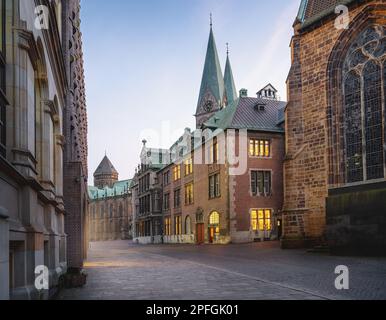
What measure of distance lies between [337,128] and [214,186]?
69.4 ft

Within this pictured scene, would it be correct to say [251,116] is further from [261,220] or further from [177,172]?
[177,172]

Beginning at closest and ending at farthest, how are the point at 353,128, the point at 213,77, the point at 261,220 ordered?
the point at 353,128 < the point at 261,220 < the point at 213,77

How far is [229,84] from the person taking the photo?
81.2 m

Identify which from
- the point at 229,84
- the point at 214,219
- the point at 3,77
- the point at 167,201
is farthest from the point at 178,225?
the point at 3,77

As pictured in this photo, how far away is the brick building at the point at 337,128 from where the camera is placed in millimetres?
22094

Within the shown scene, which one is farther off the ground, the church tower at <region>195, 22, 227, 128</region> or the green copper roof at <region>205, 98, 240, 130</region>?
the church tower at <region>195, 22, 227, 128</region>

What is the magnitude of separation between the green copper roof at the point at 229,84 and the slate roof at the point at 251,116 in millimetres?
30609

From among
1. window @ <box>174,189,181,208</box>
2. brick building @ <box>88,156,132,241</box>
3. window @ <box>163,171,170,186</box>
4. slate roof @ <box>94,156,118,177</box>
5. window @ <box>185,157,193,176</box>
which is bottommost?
brick building @ <box>88,156,132,241</box>

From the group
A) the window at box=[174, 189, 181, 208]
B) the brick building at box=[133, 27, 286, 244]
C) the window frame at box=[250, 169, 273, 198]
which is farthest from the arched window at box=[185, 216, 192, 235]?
the window frame at box=[250, 169, 273, 198]

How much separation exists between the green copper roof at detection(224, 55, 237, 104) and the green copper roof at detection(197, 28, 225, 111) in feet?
10.6

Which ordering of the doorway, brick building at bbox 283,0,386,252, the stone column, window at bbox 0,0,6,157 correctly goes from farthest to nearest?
the doorway → brick building at bbox 283,0,386,252 → window at bbox 0,0,6,157 → the stone column

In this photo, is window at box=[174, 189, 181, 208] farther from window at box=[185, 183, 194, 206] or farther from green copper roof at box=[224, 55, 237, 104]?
green copper roof at box=[224, 55, 237, 104]

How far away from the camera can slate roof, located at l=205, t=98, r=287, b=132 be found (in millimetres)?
43719

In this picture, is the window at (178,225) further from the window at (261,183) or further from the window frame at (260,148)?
the window frame at (260,148)
